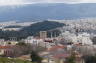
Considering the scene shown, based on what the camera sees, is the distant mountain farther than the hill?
Yes

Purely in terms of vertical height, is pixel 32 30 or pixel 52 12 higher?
pixel 52 12

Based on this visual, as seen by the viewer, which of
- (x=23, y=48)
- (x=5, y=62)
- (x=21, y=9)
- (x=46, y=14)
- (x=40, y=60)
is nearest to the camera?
(x=5, y=62)

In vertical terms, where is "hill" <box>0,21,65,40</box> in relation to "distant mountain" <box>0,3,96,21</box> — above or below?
→ below

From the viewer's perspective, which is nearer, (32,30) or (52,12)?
(32,30)

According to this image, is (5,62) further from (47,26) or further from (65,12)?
(65,12)

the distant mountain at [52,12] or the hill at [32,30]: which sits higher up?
the distant mountain at [52,12]

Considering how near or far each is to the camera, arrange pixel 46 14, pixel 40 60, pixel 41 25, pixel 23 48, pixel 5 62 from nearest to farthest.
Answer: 1. pixel 5 62
2. pixel 40 60
3. pixel 23 48
4. pixel 41 25
5. pixel 46 14

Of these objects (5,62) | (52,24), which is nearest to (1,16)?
(52,24)

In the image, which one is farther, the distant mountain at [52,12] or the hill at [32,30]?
the distant mountain at [52,12]
